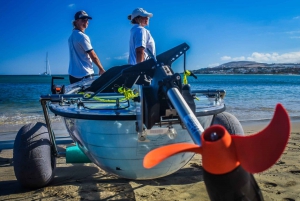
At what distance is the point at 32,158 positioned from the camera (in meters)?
3.21

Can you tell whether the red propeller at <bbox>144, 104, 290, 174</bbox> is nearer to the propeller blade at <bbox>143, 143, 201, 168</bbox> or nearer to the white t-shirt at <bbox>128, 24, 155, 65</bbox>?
the propeller blade at <bbox>143, 143, 201, 168</bbox>

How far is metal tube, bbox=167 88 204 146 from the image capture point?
140cm

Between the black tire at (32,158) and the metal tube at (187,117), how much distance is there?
2.00m

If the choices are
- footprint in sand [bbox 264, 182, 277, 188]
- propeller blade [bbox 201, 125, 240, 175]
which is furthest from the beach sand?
propeller blade [bbox 201, 125, 240, 175]

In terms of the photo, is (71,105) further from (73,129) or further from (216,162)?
(216,162)

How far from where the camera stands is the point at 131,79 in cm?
235

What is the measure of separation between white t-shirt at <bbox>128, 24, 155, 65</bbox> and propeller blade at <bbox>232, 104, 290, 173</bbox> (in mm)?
3135

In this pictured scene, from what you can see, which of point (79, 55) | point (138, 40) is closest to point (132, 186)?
point (138, 40)

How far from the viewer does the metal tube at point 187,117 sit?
1.40m

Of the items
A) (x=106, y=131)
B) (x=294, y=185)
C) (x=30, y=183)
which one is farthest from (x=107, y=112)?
(x=294, y=185)

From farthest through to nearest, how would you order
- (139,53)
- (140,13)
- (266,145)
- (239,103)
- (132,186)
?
1. (239,103)
2. (140,13)
3. (139,53)
4. (132,186)
5. (266,145)

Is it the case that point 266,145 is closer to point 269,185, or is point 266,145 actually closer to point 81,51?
point 269,185

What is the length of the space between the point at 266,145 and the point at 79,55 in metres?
3.99

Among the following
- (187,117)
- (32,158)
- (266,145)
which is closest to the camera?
(266,145)
